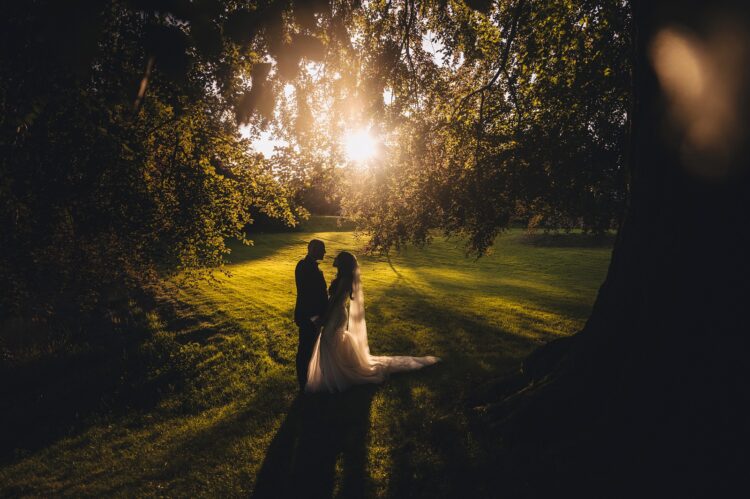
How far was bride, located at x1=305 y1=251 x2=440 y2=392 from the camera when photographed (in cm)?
644

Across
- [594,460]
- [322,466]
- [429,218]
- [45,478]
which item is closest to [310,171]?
[429,218]

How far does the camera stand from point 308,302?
6.27m

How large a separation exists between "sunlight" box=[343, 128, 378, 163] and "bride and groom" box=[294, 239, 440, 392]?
3540 mm

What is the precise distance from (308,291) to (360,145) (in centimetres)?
475

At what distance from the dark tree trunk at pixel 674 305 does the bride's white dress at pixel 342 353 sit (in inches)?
140

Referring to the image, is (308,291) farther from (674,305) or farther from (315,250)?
(674,305)

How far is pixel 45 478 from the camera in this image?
16.7 feet

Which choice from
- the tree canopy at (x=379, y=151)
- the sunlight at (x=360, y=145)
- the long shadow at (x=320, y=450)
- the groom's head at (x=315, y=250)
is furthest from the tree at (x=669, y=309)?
the sunlight at (x=360, y=145)

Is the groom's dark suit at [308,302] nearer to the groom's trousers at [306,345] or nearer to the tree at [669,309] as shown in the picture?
the groom's trousers at [306,345]

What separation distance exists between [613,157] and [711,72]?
7008 millimetres

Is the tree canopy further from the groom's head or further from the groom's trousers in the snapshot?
the groom's trousers

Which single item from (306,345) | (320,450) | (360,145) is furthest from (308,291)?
(360,145)

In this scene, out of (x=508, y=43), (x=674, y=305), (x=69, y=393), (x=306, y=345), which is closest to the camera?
(x=674, y=305)

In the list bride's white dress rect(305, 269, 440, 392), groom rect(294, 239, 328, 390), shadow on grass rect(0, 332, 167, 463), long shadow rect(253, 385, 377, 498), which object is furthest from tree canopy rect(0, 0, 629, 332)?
long shadow rect(253, 385, 377, 498)
